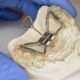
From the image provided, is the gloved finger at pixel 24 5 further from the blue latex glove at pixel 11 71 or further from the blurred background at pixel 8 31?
the blue latex glove at pixel 11 71

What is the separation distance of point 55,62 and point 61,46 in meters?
0.07

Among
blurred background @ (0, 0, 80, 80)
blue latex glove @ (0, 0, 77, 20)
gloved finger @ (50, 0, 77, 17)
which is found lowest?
blurred background @ (0, 0, 80, 80)

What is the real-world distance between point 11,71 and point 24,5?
29cm

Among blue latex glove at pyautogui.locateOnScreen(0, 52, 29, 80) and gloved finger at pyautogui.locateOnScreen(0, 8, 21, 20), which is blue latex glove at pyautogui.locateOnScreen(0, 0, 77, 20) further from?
blue latex glove at pyautogui.locateOnScreen(0, 52, 29, 80)

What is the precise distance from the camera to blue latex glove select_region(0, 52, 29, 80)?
43cm

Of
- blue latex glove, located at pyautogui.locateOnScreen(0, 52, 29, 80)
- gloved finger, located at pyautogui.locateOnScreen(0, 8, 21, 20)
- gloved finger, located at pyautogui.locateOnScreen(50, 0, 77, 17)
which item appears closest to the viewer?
blue latex glove, located at pyautogui.locateOnScreen(0, 52, 29, 80)

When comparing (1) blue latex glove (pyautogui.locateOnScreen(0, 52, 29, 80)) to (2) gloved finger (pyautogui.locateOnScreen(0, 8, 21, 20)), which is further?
(2) gloved finger (pyautogui.locateOnScreen(0, 8, 21, 20))

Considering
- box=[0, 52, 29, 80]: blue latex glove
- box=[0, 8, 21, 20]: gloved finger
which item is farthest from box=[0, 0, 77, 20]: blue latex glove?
box=[0, 52, 29, 80]: blue latex glove

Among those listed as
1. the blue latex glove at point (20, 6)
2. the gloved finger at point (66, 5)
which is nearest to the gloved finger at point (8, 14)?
the blue latex glove at point (20, 6)

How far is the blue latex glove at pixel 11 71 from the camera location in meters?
0.43

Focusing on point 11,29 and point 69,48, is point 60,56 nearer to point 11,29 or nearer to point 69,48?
point 69,48

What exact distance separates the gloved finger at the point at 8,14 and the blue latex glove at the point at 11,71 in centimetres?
27

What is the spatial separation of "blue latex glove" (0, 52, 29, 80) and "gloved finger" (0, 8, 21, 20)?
0.87 ft

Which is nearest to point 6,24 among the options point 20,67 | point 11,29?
point 11,29
